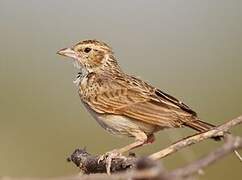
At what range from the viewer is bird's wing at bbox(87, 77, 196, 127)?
4.64 meters

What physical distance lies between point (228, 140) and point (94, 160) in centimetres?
192

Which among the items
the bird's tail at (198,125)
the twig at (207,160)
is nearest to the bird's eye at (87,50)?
the bird's tail at (198,125)

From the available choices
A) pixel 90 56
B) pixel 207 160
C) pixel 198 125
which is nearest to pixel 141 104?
pixel 198 125

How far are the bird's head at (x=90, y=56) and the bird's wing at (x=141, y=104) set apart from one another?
0.46m

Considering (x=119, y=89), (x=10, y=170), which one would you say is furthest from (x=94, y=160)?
(x=10, y=170)

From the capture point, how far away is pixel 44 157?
941 centimetres

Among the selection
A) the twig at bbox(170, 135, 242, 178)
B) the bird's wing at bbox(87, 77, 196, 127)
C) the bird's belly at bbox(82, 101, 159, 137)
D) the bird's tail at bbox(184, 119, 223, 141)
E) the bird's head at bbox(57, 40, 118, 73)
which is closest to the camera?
the twig at bbox(170, 135, 242, 178)

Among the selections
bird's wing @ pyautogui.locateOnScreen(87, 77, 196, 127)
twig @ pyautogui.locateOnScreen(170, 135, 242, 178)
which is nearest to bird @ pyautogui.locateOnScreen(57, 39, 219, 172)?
bird's wing @ pyautogui.locateOnScreen(87, 77, 196, 127)

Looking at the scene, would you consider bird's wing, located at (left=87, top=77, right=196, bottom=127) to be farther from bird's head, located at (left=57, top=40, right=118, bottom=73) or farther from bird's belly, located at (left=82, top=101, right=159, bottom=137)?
bird's head, located at (left=57, top=40, right=118, bottom=73)

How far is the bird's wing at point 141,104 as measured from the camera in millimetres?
4645

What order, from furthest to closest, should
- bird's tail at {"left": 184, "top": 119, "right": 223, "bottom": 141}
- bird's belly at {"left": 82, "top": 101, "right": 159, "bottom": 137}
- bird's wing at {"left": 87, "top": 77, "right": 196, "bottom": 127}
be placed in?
bird's belly at {"left": 82, "top": 101, "right": 159, "bottom": 137}, bird's wing at {"left": 87, "top": 77, "right": 196, "bottom": 127}, bird's tail at {"left": 184, "top": 119, "right": 223, "bottom": 141}

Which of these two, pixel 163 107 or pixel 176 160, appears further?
pixel 176 160

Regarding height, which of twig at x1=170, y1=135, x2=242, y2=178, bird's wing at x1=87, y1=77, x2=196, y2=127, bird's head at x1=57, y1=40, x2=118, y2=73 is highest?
twig at x1=170, y1=135, x2=242, y2=178

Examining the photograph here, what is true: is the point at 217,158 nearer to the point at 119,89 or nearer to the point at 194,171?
the point at 194,171
